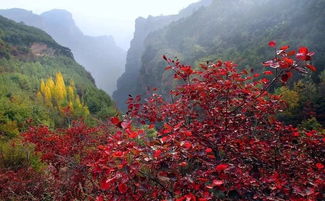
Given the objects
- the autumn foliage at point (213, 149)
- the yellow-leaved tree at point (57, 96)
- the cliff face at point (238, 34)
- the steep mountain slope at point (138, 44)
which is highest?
the steep mountain slope at point (138, 44)

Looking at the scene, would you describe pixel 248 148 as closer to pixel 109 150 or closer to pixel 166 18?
pixel 109 150

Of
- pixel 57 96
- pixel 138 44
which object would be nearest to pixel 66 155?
pixel 57 96

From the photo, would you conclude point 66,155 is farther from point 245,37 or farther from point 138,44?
point 138,44

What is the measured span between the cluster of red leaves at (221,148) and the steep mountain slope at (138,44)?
117m

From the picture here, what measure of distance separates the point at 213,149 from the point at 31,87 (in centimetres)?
5062

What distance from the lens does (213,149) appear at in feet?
12.7

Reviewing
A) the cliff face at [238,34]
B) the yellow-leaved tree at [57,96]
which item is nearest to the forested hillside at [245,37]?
the cliff face at [238,34]

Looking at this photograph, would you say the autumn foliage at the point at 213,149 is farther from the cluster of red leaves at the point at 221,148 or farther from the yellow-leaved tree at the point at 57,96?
the yellow-leaved tree at the point at 57,96

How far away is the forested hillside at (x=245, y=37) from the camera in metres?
32.4

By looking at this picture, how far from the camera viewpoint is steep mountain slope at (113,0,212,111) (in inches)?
5079

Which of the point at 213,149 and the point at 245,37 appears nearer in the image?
the point at 213,149

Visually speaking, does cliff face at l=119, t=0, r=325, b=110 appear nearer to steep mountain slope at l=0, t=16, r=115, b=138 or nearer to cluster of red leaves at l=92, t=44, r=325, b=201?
steep mountain slope at l=0, t=16, r=115, b=138

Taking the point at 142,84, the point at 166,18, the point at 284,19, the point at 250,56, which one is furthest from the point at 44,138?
the point at 166,18

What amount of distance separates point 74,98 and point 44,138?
144 ft
